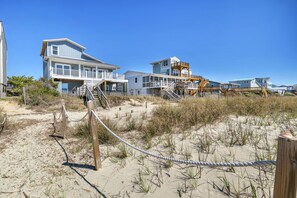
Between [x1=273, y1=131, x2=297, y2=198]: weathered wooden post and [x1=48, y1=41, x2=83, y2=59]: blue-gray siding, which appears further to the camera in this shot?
[x1=48, y1=41, x2=83, y2=59]: blue-gray siding

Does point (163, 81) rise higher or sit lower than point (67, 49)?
lower

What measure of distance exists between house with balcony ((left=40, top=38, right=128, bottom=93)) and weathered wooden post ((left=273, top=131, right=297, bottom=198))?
20.7 metres

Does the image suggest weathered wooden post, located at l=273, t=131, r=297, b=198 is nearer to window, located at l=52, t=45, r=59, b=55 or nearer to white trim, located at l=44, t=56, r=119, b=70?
white trim, located at l=44, t=56, r=119, b=70

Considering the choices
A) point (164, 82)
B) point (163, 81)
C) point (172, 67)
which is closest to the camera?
point (164, 82)

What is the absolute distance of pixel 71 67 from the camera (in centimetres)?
2394

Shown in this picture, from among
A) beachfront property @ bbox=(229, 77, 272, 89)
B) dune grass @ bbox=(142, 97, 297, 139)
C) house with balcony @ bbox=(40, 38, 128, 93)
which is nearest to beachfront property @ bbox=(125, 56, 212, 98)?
house with balcony @ bbox=(40, 38, 128, 93)

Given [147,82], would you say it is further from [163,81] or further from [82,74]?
[82,74]

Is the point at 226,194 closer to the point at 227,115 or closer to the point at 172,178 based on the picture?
the point at 172,178

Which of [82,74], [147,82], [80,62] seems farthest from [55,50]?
[147,82]

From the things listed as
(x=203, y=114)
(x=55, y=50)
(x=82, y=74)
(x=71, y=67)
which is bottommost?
(x=203, y=114)

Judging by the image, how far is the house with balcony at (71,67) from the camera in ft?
71.4

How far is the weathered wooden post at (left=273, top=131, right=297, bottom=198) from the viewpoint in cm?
104

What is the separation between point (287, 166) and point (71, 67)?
86.6 feet

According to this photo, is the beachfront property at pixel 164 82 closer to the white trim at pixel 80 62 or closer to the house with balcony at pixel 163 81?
the house with balcony at pixel 163 81
